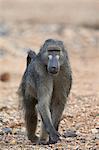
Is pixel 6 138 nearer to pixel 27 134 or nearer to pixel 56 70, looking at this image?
pixel 27 134

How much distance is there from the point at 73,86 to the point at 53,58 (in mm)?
6763

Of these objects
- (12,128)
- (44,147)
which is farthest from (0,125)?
(44,147)

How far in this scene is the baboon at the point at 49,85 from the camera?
7.82 meters

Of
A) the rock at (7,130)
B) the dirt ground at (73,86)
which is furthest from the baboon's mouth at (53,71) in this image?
the rock at (7,130)

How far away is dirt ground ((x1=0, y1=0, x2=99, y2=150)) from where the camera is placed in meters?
8.27

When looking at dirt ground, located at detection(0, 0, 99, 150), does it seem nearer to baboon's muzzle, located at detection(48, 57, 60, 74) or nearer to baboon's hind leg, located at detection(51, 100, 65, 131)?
baboon's hind leg, located at detection(51, 100, 65, 131)

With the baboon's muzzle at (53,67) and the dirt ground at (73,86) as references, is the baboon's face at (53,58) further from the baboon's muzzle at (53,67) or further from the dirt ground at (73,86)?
the dirt ground at (73,86)

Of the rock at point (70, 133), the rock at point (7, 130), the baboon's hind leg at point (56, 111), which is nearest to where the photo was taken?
the baboon's hind leg at point (56, 111)

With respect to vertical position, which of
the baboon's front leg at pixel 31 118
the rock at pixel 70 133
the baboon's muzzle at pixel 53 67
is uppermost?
the baboon's muzzle at pixel 53 67

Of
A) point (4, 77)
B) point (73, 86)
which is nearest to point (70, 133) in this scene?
point (73, 86)

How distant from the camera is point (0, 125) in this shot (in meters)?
9.36

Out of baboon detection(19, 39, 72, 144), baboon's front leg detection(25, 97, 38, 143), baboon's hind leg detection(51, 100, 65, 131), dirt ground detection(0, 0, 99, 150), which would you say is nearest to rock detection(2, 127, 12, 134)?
dirt ground detection(0, 0, 99, 150)

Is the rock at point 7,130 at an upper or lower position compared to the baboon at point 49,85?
lower

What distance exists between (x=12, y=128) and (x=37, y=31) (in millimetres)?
17044
